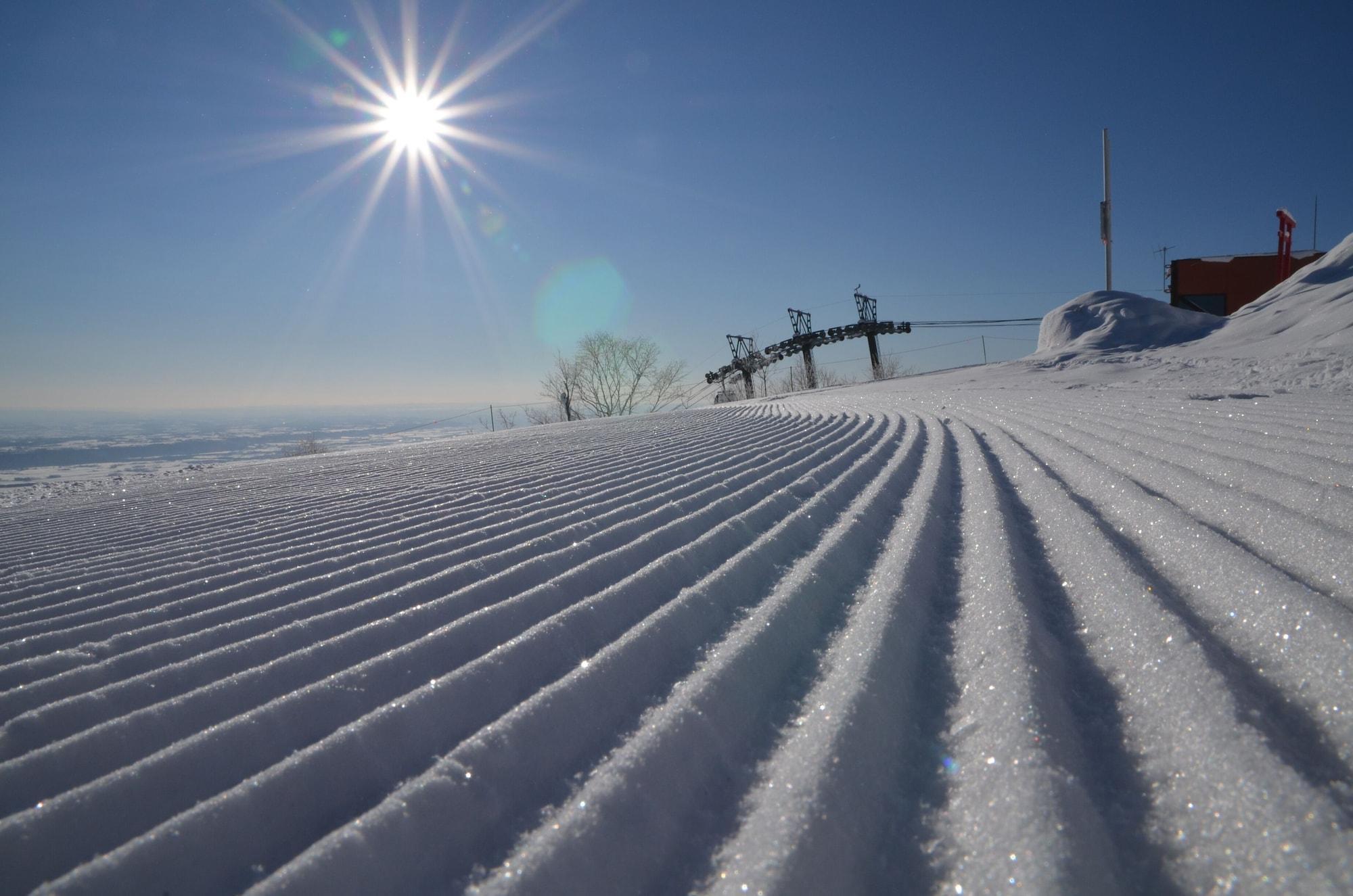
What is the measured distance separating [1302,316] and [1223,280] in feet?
39.1

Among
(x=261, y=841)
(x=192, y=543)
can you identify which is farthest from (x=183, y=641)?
(x=192, y=543)

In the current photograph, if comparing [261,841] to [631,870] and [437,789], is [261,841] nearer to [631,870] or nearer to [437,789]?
[437,789]

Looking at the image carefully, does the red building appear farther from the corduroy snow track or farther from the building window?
the corduroy snow track

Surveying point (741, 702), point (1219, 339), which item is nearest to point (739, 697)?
point (741, 702)

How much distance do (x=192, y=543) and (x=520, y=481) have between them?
1727 mm

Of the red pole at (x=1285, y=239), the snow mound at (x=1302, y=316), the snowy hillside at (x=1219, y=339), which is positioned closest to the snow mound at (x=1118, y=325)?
the snowy hillside at (x=1219, y=339)

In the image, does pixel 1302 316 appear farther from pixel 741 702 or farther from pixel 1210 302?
pixel 1210 302

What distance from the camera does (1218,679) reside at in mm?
994

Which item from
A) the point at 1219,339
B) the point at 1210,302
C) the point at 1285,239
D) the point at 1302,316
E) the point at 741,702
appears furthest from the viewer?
the point at 1210,302

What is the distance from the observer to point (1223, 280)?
52.4 ft

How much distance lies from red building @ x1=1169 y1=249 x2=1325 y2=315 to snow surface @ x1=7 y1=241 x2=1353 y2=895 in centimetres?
1745

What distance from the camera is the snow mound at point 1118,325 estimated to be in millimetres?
8727

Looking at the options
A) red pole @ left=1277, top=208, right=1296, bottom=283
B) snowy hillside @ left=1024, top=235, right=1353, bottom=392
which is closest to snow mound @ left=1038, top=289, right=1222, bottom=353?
snowy hillside @ left=1024, top=235, right=1353, bottom=392

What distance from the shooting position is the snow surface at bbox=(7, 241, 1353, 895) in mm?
813
